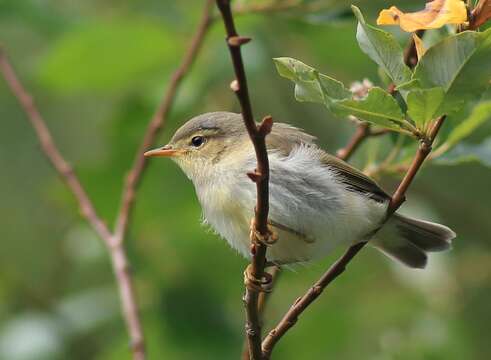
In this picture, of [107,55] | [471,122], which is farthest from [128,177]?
[471,122]

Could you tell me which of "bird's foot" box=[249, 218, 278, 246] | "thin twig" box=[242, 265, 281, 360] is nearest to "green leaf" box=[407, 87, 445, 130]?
"bird's foot" box=[249, 218, 278, 246]

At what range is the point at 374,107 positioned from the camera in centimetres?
187

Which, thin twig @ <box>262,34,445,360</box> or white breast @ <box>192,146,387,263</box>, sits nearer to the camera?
thin twig @ <box>262,34,445,360</box>

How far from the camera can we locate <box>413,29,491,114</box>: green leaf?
173 centimetres

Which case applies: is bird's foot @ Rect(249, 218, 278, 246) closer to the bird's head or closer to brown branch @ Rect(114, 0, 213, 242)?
the bird's head

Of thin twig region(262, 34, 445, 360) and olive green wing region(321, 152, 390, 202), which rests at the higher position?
thin twig region(262, 34, 445, 360)

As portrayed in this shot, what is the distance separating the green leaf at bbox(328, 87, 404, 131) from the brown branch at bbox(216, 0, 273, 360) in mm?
210

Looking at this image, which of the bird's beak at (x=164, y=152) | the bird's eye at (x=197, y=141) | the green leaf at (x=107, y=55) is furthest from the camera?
the green leaf at (x=107, y=55)

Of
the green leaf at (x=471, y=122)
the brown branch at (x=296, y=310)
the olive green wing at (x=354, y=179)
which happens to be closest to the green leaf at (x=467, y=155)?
the green leaf at (x=471, y=122)

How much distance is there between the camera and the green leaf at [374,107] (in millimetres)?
1851

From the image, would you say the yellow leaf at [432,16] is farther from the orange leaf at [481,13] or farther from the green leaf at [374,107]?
the green leaf at [374,107]

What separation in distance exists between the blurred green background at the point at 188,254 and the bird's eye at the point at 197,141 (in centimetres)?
56

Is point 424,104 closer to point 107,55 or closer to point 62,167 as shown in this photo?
point 62,167

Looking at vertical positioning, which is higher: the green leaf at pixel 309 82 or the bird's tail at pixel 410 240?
the green leaf at pixel 309 82
